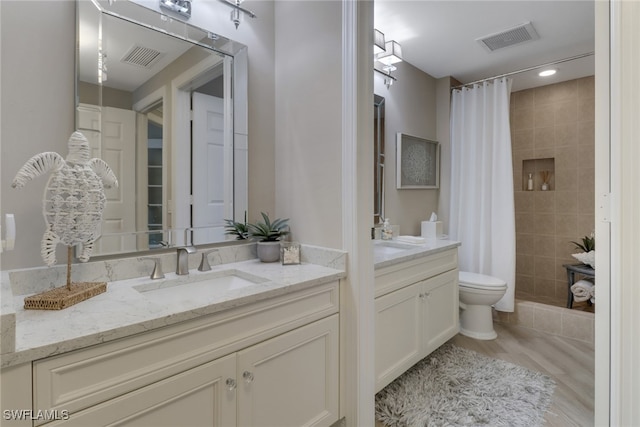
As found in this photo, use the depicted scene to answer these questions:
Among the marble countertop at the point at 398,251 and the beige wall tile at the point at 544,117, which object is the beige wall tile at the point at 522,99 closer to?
the beige wall tile at the point at 544,117

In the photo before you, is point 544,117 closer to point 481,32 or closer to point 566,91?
point 566,91

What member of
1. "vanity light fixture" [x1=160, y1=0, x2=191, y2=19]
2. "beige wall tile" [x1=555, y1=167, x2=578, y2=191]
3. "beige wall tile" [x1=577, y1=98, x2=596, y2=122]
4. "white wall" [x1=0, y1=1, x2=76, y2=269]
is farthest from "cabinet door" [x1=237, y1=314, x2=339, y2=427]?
"beige wall tile" [x1=577, y1=98, x2=596, y2=122]

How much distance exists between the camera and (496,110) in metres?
3.07

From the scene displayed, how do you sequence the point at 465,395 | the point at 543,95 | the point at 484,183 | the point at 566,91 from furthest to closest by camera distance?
the point at 543,95
the point at 566,91
the point at 484,183
the point at 465,395

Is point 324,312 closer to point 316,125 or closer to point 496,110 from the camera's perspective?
point 316,125

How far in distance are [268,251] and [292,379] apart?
2.05 feet

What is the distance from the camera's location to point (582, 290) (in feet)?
9.43

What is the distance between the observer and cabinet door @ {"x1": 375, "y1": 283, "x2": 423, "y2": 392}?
70.9 inches

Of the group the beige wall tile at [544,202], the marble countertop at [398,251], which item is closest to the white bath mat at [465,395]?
the marble countertop at [398,251]

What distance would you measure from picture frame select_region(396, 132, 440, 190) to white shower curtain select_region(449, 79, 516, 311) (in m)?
0.18

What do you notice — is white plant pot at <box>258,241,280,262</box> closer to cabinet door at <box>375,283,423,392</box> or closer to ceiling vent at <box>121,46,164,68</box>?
cabinet door at <box>375,283,423,392</box>

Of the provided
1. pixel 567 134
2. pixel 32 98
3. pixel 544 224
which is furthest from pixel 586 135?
pixel 32 98

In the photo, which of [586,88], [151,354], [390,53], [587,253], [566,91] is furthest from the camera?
[566,91]
